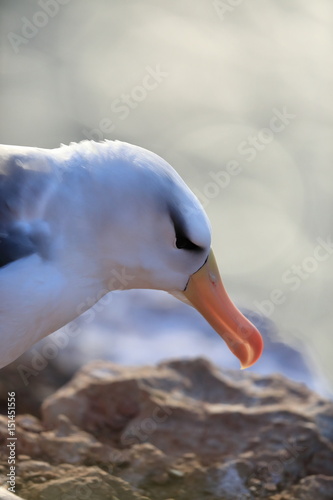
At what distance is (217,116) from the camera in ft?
24.4

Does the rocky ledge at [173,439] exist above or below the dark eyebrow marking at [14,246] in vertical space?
below

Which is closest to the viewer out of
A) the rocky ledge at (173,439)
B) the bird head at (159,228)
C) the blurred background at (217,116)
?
the bird head at (159,228)

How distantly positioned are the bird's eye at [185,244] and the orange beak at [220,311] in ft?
0.41

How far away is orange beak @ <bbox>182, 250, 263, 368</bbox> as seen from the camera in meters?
2.91

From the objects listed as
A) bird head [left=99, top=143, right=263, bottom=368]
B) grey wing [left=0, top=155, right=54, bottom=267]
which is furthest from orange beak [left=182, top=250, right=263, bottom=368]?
grey wing [left=0, top=155, right=54, bottom=267]

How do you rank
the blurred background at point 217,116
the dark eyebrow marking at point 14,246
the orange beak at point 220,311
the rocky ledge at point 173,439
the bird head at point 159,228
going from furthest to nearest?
the blurred background at point 217,116 → the rocky ledge at point 173,439 → the orange beak at point 220,311 → the bird head at point 159,228 → the dark eyebrow marking at point 14,246

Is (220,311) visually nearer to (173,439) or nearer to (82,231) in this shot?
(82,231)

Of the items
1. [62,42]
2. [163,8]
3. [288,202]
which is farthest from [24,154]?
[163,8]

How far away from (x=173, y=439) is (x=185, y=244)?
1.25 meters

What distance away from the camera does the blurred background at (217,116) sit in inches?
222

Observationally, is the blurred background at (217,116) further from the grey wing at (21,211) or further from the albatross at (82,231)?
the grey wing at (21,211)

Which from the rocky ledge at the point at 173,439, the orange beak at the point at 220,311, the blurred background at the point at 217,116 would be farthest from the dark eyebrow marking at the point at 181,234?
the blurred background at the point at 217,116

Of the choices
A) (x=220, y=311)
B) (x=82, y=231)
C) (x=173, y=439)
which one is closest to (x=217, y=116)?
(x=173, y=439)

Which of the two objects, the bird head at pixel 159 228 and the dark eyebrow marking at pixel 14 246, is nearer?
the dark eyebrow marking at pixel 14 246
